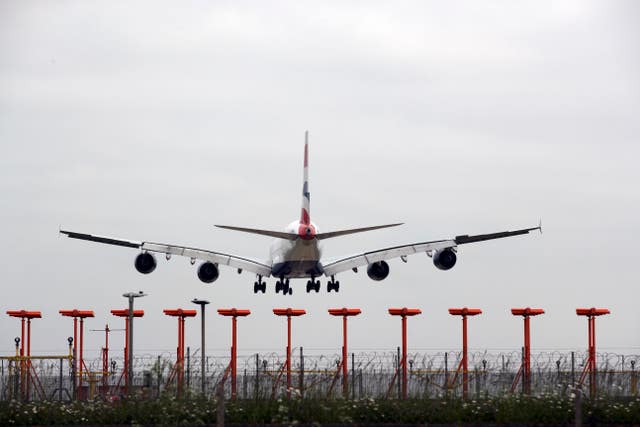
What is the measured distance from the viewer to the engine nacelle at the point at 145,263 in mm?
70750

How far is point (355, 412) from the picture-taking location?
35219 millimetres

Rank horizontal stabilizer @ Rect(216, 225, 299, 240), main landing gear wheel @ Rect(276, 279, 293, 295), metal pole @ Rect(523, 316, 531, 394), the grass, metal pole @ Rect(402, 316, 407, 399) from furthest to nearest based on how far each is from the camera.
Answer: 1. main landing gear wheel @ Rect(276, 279, 293, 295)
2. horizontal stabilizer @ Rect(216, 225, 299, 240)
3. metal pole @ Rect(402, 316, 407, 399)
4. metal pole @ Rect(523, 316, 531, 394)
5. the grass

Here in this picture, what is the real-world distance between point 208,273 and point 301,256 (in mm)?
6227

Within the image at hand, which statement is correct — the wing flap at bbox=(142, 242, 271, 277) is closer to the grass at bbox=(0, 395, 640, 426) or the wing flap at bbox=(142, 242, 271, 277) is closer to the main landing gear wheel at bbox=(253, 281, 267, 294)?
the main landing gear wheel at bbox=(253, 281, 267, 294)

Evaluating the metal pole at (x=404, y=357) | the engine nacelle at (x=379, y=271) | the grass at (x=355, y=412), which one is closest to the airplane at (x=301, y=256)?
the engine nacelle at (x=379, y=271)

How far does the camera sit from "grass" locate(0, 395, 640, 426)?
3466cm

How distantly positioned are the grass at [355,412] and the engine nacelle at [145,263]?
33.8 m

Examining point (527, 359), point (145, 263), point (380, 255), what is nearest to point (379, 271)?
point (380, 255)

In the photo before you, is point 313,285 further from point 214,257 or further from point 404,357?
point 404,357

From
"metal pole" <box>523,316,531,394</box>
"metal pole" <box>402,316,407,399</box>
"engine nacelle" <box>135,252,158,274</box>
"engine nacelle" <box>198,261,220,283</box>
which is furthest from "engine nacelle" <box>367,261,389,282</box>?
"metal pole" <box>523,316,531,394</box>

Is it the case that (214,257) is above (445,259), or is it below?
above

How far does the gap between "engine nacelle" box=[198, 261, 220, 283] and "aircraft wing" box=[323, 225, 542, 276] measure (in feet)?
22.3

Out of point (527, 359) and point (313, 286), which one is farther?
point (313, 286)

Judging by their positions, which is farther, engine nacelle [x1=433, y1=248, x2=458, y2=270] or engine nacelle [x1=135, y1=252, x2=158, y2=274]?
engine nacelle [x1=433, y1=248, x2=458, y2=270]
